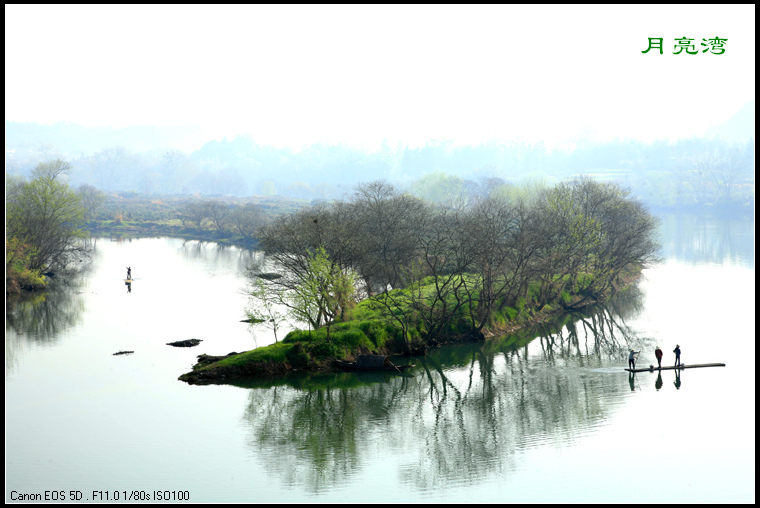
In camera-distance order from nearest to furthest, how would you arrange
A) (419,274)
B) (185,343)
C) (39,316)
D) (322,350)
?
1. (322,350)
2. (185,343)
3. (419,274)
4. (39,316)

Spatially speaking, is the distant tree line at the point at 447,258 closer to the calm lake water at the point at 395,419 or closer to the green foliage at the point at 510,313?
the green foliage at the point at 510,313

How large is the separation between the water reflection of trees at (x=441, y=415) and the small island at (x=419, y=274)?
290 centimetres

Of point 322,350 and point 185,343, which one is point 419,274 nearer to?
point 322,350

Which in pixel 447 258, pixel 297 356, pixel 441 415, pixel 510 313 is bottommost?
pixel 441 415

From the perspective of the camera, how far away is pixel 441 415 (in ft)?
121

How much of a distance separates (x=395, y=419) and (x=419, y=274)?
21065 millimetres

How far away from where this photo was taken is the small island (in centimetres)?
4544

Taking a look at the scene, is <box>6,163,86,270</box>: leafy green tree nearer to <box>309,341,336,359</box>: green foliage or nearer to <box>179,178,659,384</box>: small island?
<box>179,178,659,384</box>: small island

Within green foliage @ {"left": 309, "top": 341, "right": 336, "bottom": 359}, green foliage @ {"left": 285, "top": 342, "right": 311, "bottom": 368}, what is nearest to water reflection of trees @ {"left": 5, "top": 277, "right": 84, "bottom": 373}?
green foliage @ {"left": 285, "top": 342, "right": 311, "bottom": 368}

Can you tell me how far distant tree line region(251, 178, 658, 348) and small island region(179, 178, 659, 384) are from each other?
0.13 m

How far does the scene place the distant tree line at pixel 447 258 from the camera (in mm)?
49125

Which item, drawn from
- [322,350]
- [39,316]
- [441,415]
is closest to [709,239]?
[322,350]

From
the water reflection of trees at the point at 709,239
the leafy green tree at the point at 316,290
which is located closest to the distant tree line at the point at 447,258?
the leafy green tree at the point at 316,290

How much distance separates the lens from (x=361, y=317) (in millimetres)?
49250
